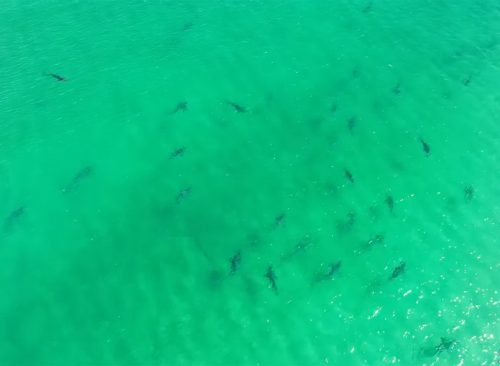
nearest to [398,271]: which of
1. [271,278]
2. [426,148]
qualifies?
[271,278]

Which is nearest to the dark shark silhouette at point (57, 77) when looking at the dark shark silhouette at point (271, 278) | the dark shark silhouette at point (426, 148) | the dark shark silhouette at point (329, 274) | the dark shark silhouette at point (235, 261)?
the dark shark silhouette at point (235, 261)

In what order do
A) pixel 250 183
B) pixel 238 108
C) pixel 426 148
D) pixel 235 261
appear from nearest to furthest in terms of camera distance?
pixel 235 261, pixel 250 183, pixel 426 148, pixel 238 108

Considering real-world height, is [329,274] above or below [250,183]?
below

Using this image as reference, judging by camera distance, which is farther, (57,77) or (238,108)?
(57,77)

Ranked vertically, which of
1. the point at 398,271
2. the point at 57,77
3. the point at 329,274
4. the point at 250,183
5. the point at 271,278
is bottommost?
the point at 271,278

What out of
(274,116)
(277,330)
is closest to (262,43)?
(274,116)

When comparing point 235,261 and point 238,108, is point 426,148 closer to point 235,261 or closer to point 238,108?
point 238,108

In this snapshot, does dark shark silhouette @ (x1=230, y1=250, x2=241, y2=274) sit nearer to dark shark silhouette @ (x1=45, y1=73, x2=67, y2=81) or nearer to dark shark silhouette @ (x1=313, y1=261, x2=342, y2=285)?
dark shark silhouette @ (x1=313, y1=261, x2=342, y2=285)

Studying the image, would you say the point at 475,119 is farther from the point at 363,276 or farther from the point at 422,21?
the point at 363,276

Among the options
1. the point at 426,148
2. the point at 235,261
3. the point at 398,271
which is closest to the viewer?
the point at 398,271
